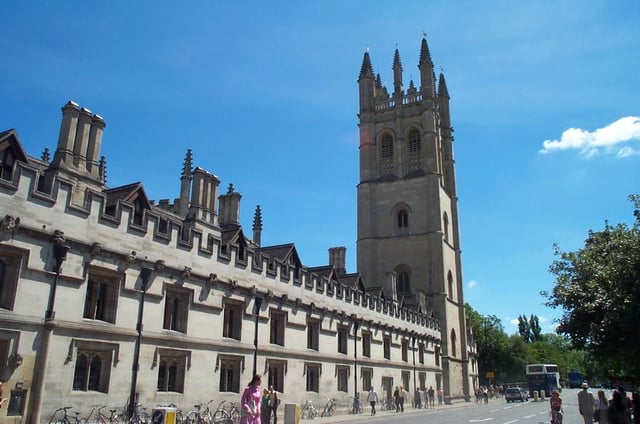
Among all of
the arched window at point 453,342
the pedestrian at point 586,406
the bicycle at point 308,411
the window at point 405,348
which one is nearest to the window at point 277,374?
the bicycle at point 308,411

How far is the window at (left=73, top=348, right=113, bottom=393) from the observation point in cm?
1694

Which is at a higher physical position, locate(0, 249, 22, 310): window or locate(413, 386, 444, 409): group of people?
locate(0, 249, 22, 310): window

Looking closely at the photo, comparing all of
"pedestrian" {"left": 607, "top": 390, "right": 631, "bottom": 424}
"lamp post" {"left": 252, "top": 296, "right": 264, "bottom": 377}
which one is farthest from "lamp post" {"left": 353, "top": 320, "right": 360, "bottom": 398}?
"pedestrian" {"left": 607, "top": 390, "right": 631, "bottom": 424}

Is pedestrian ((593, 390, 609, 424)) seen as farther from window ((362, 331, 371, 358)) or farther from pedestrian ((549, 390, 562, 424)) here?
window ((362, 331, 371, 358))

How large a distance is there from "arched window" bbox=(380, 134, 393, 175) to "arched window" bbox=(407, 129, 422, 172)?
84.9 inches

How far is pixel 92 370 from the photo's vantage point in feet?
57.4

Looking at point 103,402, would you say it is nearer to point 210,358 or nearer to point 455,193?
point 210,358

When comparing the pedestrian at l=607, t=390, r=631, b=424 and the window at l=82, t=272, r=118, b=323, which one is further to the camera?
the window at l=82, t=272, r=118, b=323

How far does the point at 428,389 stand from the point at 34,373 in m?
36.2

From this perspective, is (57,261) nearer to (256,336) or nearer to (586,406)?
(256,336)

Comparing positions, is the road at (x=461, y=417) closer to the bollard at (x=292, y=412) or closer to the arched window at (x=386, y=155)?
the bollard at (x=292, y=412)

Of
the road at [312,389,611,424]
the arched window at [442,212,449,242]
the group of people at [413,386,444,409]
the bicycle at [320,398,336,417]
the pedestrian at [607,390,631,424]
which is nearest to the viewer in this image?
the pedestrian at [607,390,631,424]

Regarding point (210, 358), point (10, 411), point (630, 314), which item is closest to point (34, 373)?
point (10, 411)

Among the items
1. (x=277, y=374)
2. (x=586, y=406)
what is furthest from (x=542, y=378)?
(x=586, y=406)
